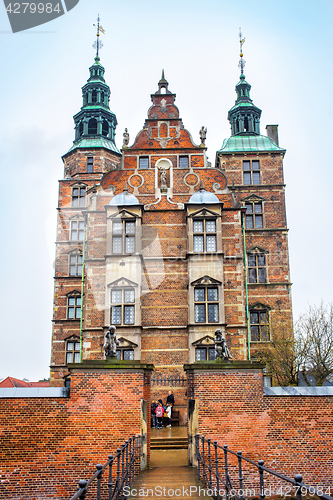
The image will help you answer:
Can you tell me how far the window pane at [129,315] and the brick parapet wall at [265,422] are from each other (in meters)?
8.05

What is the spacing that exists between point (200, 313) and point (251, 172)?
12.5 m

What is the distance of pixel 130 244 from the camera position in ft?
73.2

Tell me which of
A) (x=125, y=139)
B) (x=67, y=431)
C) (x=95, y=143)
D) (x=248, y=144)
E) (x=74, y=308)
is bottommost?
(x=67, y=431)

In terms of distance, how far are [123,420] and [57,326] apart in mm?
19222

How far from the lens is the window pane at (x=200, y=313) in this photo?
70.1 ft

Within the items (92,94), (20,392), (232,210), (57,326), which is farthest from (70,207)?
(20,392)

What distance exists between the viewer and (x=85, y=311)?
2214 centimetres

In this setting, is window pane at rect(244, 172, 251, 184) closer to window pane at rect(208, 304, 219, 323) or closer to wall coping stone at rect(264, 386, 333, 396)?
window pane at rect(208, 304, 219, 323)

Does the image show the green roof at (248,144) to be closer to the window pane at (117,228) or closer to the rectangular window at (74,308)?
the window pane at (117,228)

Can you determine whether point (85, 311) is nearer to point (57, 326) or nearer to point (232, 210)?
point (232, 210)

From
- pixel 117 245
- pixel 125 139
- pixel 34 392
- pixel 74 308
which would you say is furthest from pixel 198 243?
pixel 74 308

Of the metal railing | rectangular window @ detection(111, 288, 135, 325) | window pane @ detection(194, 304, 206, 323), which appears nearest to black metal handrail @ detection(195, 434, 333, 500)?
the metal railing

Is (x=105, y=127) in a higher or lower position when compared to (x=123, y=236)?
higher

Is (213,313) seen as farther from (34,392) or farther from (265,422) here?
(34,392)
